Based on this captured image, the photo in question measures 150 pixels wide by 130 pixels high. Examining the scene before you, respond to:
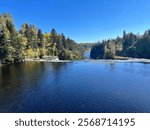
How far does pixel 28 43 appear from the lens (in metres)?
73.4

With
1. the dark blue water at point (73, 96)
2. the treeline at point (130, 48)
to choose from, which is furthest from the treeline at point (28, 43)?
the dark blue water at point (73, 96)

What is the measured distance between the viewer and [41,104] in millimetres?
21266

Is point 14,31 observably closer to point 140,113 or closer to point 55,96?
point 55,96

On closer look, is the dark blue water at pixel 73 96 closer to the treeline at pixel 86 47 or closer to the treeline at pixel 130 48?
the treeline at pixel 130 48

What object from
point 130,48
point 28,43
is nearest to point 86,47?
point 130,48

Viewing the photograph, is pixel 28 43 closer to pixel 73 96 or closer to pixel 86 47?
pixel 73 96

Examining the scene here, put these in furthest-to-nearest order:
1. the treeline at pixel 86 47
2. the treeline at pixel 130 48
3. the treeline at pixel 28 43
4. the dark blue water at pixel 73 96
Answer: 1. the treeline at pixel 86 47
2. the treeline at pixel 130 48
3. the treeline at pixel 28 43
4. the dark blue water at pixel 73 96

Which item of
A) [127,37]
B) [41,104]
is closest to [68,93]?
[41,104]

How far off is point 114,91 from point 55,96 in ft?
21.1

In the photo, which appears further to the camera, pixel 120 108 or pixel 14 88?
pixel 14 88

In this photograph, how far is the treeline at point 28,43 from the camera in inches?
2291

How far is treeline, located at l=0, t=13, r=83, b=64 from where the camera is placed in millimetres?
58203

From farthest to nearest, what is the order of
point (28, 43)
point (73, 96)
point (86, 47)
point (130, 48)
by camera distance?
point (86, 47), point (130, 48), point (28, 43), point (73, 96)

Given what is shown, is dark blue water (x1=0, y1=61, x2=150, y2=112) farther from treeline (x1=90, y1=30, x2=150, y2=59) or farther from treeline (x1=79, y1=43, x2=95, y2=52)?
treeline (x1=79, y1=43, x2=95, y2=52)
